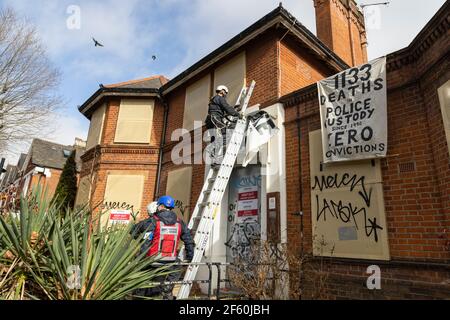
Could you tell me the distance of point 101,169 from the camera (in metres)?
10.7

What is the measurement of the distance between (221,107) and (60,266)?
4436 mm

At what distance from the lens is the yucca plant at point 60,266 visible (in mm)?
2354

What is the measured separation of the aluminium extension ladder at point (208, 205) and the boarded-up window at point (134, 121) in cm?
622

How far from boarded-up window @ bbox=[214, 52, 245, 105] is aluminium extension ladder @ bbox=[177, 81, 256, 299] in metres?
2.39

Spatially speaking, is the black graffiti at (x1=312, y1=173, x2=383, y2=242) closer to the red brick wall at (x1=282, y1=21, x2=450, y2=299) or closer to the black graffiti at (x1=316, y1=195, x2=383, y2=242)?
the black graffiti at (x1=316, y1=195, x2=383, y2=242)

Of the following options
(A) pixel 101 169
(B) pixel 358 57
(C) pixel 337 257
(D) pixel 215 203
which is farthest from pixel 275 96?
(B) pixel 358 57

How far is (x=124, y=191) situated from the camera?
1027 centimetres

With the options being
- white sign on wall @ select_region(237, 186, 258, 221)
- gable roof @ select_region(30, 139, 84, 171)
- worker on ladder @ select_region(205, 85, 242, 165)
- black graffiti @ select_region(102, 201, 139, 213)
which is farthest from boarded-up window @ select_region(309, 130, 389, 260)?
gable roof @ select_region(30, 139, 84, 171)

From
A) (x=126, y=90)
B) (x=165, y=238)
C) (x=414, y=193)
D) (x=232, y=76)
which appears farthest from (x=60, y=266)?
(x=126, y=90)

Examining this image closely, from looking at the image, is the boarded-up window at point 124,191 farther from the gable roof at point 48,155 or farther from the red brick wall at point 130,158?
the gable roof at point 48,155

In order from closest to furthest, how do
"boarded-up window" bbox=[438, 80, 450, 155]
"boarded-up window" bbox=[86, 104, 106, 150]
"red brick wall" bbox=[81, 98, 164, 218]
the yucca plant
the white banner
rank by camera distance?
the yucca plant < "boarded-up window" bbox=[438, 80, 450, 155] < the white banner < "red brick wall" bbox=[81, 98, 164, 218] < "boarded-up window" bbox=[86, 104, 106, 150]

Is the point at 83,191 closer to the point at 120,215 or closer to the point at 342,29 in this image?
the point at 120,215

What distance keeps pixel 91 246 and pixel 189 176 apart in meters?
6.12

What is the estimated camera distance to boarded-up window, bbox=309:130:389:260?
4.57m
